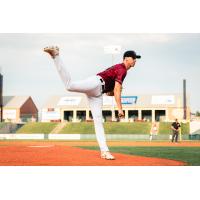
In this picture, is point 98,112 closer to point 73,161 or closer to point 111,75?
point 111,75

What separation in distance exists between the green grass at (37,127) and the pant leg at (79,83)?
742cm

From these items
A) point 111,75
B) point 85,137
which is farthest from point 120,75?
point 85,137

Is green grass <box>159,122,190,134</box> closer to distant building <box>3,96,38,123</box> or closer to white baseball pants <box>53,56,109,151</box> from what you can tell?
distant building <box>3,96,38,123</box>

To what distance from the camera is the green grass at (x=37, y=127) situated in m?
16.2

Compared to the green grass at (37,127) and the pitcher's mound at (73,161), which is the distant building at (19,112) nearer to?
the green grass at (37,127)

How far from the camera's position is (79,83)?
320 inches

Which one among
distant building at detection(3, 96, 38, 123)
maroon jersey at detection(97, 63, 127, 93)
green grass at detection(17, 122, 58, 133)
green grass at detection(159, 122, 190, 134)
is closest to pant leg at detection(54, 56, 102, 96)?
maroon jersey at detection(97, 63, 127, 93)

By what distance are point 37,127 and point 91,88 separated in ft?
29.8

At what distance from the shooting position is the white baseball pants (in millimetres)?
7887

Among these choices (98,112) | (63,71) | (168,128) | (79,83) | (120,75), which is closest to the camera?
(63,71)

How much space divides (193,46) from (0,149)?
554cm

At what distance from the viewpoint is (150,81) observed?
11.8 m

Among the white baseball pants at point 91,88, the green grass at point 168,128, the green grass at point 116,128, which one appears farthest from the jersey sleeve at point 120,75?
the green grass at point 168,128
